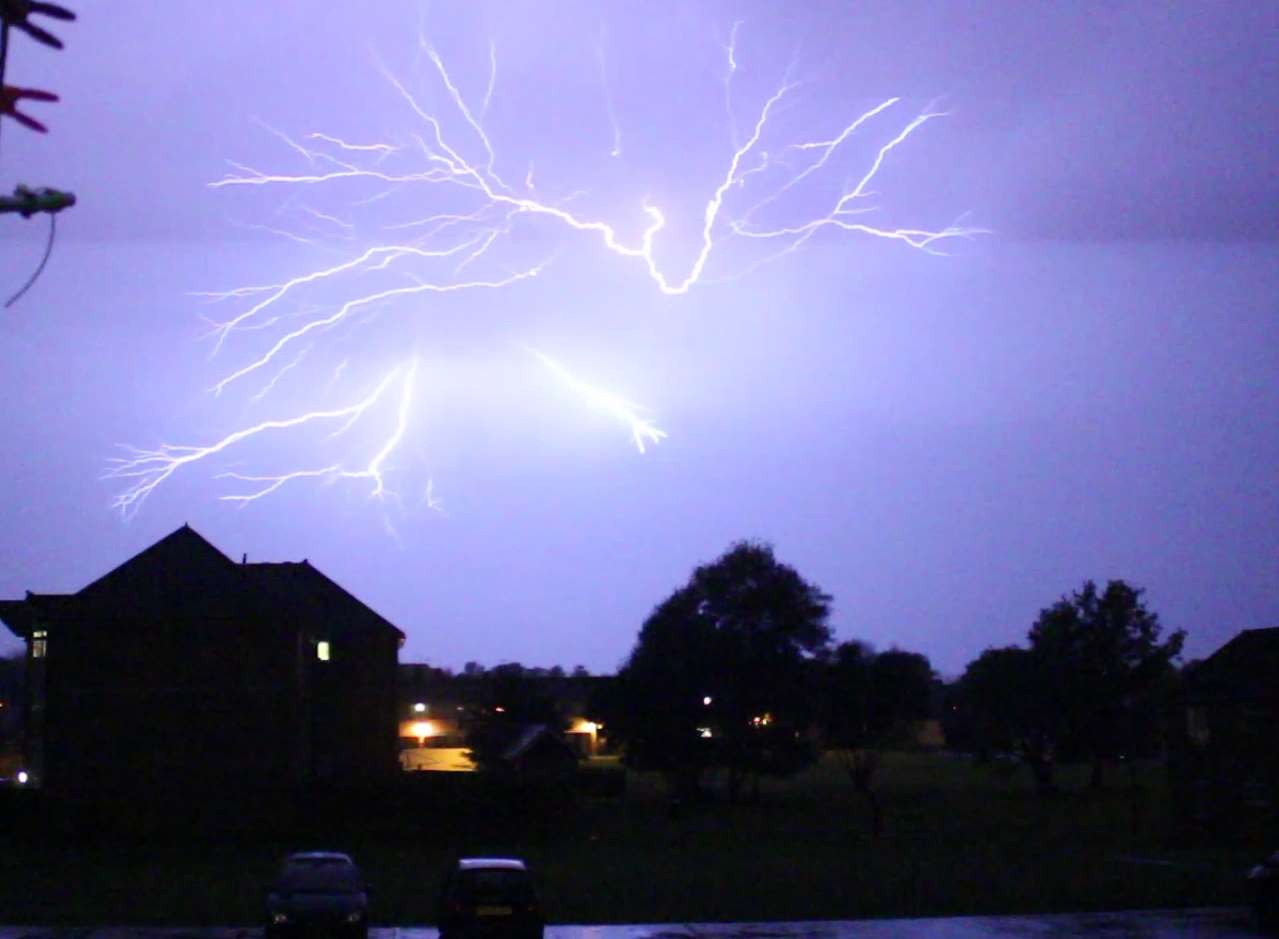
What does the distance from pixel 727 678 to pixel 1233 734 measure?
28590 mm

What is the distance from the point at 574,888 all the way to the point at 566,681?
320ft

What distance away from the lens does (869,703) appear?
208ft

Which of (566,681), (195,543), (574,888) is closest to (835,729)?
(195,543)

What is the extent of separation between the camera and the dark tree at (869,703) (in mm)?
62906

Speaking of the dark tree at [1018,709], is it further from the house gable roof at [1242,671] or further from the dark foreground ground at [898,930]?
the dark foreground ground at [898,930]

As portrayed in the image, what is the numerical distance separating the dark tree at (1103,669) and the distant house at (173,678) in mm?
40648

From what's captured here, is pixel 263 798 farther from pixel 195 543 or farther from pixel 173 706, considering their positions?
pixel 195 543

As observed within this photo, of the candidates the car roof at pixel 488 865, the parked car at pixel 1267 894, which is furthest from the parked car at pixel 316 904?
the parked car at pixel 1267 894

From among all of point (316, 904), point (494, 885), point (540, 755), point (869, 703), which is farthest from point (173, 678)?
point (869, 703)

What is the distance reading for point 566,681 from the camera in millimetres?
125500

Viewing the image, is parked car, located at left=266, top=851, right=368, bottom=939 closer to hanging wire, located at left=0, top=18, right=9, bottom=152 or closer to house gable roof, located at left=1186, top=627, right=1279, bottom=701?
hanging wire, located at left=0, top=18, right=9, bottom=152

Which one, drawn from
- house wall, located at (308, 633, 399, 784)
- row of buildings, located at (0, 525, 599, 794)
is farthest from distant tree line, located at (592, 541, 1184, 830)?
row of buildings, located at (0, 525, 599, 794)

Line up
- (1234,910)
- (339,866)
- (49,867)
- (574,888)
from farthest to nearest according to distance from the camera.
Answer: (49,867), (574,888), (1234,910), (339,866)

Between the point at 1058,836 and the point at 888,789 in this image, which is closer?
the point at 1058,836
